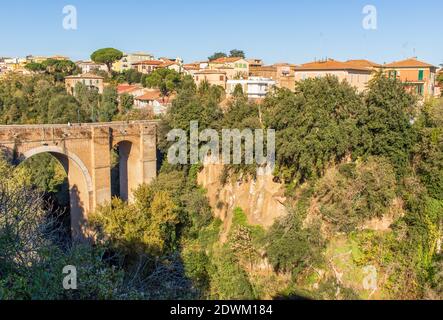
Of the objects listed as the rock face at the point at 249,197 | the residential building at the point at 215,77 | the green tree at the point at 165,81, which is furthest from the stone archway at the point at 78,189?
the residential building at the point at 215,77

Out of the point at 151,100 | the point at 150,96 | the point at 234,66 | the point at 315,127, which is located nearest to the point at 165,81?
the point at 150,96

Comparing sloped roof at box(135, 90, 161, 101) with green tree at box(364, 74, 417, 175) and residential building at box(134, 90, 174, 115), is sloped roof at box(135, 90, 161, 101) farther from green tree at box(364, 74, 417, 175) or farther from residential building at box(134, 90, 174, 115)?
green tree at box(364, 74, 417, 175)

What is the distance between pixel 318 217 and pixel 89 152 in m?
12.3

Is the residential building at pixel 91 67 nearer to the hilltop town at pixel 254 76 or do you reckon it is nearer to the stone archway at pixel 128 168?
the hilltop town at pixel 254 76

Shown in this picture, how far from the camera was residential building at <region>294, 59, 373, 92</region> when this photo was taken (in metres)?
29.8

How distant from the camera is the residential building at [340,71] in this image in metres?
29.8

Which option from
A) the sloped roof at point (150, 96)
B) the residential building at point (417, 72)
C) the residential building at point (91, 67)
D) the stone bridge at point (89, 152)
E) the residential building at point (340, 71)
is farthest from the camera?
the residential building at point (91, 67)

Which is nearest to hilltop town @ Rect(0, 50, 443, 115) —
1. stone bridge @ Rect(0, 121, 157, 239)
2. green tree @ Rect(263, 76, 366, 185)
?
green tree @ Rect(263, 76, 366, 185)

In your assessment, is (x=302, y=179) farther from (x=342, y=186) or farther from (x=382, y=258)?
(x=382, y=258)

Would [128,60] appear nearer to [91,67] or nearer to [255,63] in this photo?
[91,67]

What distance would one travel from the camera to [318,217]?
15.6 m

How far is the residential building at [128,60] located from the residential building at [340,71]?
131ft
